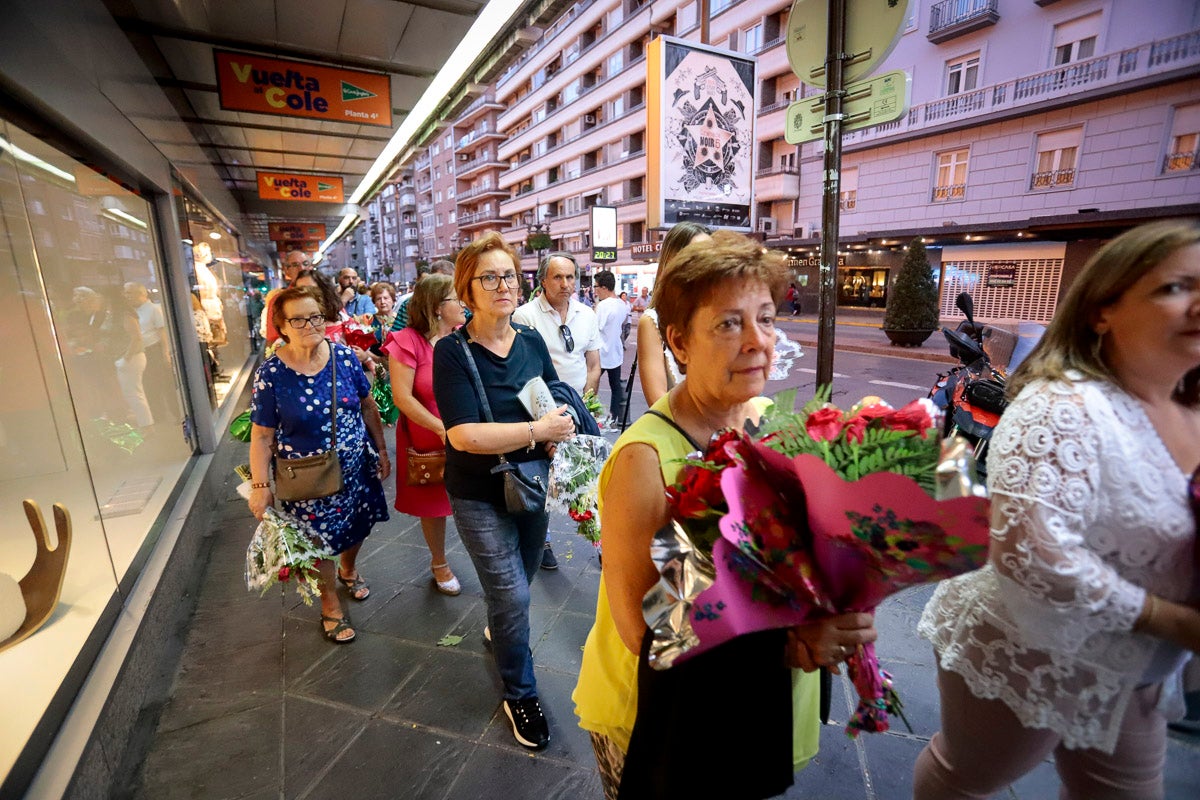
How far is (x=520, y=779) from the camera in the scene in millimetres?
2158

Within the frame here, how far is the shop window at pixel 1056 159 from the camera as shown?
16.8 meters

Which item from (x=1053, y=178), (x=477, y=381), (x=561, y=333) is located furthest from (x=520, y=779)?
(x=1053, y=178)

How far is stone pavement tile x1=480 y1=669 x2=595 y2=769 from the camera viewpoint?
7.47 ft

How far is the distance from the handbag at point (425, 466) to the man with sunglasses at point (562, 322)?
1025 mm

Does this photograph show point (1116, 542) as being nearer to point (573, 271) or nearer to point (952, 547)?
point (952, 547)

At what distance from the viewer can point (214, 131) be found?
724 centimetres

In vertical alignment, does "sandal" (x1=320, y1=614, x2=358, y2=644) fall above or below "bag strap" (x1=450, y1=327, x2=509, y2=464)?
below

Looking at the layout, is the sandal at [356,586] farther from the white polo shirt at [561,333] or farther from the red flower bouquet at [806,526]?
the red flower bouquet at [806,526]

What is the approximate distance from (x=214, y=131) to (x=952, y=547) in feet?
30.8

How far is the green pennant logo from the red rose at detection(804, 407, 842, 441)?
222 inches

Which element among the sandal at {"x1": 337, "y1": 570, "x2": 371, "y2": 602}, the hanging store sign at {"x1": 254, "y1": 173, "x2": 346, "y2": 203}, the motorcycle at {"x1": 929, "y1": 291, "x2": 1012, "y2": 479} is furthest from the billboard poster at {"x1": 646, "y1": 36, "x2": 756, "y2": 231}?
the hanging store sign at {"x1": 254, "y1": 173, "x2": 346, "y2": 203}

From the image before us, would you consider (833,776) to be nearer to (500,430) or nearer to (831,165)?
(500,430)

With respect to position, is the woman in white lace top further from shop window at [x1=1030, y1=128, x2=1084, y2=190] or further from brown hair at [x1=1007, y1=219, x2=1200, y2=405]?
shop window at [x1=1030, y1=128, x2=1084, y2=190]

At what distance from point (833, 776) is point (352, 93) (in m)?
6.19
